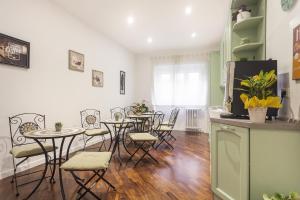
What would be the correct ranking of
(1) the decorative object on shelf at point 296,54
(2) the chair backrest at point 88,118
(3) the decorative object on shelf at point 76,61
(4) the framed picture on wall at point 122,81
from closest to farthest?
(1) the decorative object on shelf at point 296,54 → (3) the decorative object on shelf at point 76,61 → (2) the chair backrest at point 88,118 → (4) the framed picture on wall at point 122,81

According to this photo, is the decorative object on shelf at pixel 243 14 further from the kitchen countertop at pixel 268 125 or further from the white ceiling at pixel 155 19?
the kitchen countertop at pixel 268 125

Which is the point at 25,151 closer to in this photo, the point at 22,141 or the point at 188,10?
the point at 22,141

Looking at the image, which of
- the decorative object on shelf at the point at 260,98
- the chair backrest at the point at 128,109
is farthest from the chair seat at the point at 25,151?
the chair backrest at the point at 128,109

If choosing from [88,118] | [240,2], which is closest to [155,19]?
[240,2]

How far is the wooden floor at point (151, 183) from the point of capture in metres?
2.07

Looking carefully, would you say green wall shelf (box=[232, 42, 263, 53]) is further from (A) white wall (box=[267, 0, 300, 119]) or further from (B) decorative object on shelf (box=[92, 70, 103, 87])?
(B) decorative object on shelf (box=[92, 70, 103, 87])

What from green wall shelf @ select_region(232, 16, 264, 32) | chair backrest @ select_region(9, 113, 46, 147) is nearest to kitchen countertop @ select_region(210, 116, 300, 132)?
green wall shelf @ select_region(232, 16, 264, 32)

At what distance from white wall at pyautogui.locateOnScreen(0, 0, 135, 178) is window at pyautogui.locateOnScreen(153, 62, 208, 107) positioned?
228 centimetres

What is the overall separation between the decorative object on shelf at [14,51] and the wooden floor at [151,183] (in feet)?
5.41

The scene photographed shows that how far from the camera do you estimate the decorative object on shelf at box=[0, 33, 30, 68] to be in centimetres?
247

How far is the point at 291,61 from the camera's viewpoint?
1.56 metres

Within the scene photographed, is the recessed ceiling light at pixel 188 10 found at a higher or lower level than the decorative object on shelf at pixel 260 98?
higher

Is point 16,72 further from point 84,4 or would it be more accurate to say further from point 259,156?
point 259,156

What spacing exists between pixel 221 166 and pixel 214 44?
4731 millimetres
